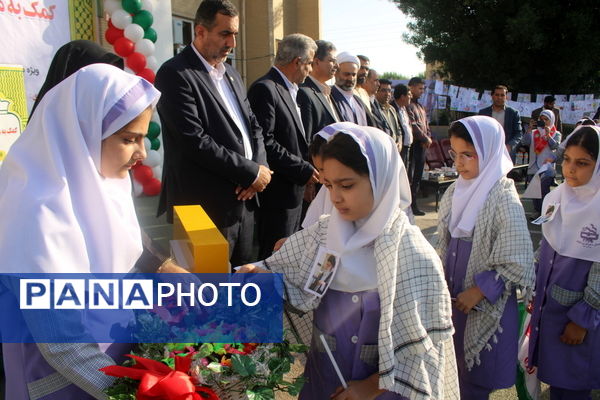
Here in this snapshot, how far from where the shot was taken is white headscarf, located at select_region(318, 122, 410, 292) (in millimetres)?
1741

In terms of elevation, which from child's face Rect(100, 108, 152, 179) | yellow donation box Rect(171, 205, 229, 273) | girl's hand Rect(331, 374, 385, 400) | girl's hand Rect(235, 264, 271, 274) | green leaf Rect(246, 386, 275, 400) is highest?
child's face Rect(100, 108, 152, 179)

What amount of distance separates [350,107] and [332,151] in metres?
3.77

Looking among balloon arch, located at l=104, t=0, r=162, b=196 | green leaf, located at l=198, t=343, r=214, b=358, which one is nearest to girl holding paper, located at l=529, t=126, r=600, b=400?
green leaf, located at l=198, t=343, r=214, b=358

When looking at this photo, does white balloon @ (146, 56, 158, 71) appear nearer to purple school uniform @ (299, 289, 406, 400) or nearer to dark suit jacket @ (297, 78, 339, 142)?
dark suit jacket @ (297, 78, 339, 142)

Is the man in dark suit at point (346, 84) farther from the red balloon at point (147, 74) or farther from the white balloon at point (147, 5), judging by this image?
the white balloon at point (147, 5)

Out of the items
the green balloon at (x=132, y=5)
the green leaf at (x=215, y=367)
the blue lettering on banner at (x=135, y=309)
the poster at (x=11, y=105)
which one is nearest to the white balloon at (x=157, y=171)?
the green balloon at (x=132, y=5)

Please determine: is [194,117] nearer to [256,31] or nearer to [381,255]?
[381,255]

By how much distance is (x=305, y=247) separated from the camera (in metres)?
1.96

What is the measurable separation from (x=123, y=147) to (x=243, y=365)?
2.68 ft

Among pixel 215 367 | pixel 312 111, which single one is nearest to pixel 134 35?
pixel 312 111

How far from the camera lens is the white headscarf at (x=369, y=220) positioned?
1741 millimetres

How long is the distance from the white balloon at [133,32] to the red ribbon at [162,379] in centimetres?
698

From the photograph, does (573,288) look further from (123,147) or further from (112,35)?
(112,35)

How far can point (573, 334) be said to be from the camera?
99.0 inches
